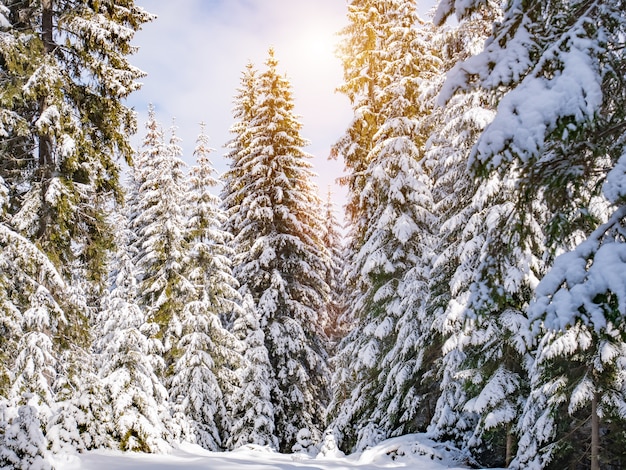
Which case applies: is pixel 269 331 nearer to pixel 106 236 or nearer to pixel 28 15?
pixel 106 236

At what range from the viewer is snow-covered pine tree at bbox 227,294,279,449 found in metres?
17.5

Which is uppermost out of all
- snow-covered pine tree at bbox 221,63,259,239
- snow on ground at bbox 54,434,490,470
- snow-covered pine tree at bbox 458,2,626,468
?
→ snow-covered pine tree at bbox 221,63,259,239

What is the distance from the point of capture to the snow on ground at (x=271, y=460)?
735 centimetres

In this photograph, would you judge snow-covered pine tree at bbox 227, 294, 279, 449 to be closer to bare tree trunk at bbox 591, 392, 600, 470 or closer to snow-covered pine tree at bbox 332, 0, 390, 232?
snow-covered pine tree at bbox 332, 0, 390, 232

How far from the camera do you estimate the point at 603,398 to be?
24.2ft

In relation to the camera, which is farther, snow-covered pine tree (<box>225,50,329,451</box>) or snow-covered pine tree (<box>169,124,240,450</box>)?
snow-covered pine tree (<box>225,50,329,451</box>)

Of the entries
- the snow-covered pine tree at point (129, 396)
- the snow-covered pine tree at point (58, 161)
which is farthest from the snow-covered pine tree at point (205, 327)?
the snow-covered pine tree at point (58, 161)

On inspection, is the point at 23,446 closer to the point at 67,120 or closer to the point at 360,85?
the point at 67,120

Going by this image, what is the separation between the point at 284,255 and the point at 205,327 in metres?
4.38

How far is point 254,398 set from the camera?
703 inches

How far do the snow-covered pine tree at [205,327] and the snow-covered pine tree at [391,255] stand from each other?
205 inches

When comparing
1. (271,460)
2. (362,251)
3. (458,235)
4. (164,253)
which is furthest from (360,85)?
(271,460)

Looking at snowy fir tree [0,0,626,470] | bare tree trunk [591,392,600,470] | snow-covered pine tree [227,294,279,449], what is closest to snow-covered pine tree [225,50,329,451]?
snowy fir tree [0,0,626,470]

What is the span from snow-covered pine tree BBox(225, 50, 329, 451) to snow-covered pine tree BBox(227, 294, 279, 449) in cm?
60
